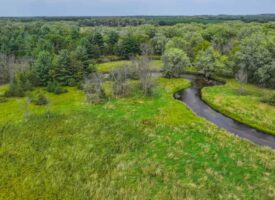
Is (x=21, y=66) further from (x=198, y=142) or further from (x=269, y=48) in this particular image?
(x=269, y=48)

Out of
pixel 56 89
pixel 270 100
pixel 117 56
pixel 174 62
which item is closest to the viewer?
pixel 270 100

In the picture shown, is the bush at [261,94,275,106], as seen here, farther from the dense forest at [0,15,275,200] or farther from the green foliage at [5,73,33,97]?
the green foliage at [5,73,33,97]

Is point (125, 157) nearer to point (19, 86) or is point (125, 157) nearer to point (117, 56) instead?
point (19, 86)

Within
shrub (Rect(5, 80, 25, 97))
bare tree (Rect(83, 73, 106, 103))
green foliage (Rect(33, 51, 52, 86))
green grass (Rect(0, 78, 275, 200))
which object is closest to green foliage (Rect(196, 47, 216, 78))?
green grass (Rect(0, 78, 275, 200))

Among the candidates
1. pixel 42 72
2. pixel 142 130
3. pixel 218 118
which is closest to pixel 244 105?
pixel 218 118

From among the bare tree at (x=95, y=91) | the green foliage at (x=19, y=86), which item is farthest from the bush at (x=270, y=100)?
the green foliage at (x=19, y=86)

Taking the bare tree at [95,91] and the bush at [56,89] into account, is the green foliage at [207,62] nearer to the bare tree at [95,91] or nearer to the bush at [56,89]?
the bare tree at [95,91]
